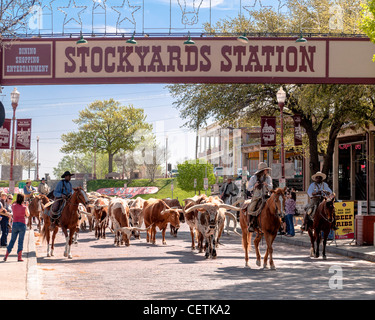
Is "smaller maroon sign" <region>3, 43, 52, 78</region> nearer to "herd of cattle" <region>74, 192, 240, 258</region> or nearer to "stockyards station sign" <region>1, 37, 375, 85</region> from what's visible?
"stockyards station sign" <region>1, 37, 375, 85</region>

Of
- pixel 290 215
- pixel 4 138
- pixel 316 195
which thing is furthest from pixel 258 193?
pixel 4 138

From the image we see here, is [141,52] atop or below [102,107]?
below

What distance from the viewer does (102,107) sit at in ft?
339

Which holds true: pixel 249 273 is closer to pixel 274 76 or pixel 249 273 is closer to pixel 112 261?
pixel 112 261

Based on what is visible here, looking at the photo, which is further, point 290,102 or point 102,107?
point 102,107

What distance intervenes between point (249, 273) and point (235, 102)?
57.1 feet

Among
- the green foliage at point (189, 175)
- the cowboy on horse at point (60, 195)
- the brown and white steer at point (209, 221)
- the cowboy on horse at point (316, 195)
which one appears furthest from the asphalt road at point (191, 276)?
the green foliage at point (189, 175)

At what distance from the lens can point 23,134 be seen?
91.8 feet

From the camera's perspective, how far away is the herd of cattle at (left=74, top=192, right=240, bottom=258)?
→ 16734mm

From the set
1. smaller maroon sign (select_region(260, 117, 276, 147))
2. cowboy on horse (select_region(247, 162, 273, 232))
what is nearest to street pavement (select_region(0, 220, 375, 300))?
cowboy on horse (select_region(247, 162, 273, 232))

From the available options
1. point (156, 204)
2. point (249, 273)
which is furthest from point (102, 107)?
point (249, 273)

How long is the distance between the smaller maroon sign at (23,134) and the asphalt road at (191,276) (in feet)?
30.0

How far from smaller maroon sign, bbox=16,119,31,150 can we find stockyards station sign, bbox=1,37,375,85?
725 centimetres

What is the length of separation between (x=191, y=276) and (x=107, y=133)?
287 ft
